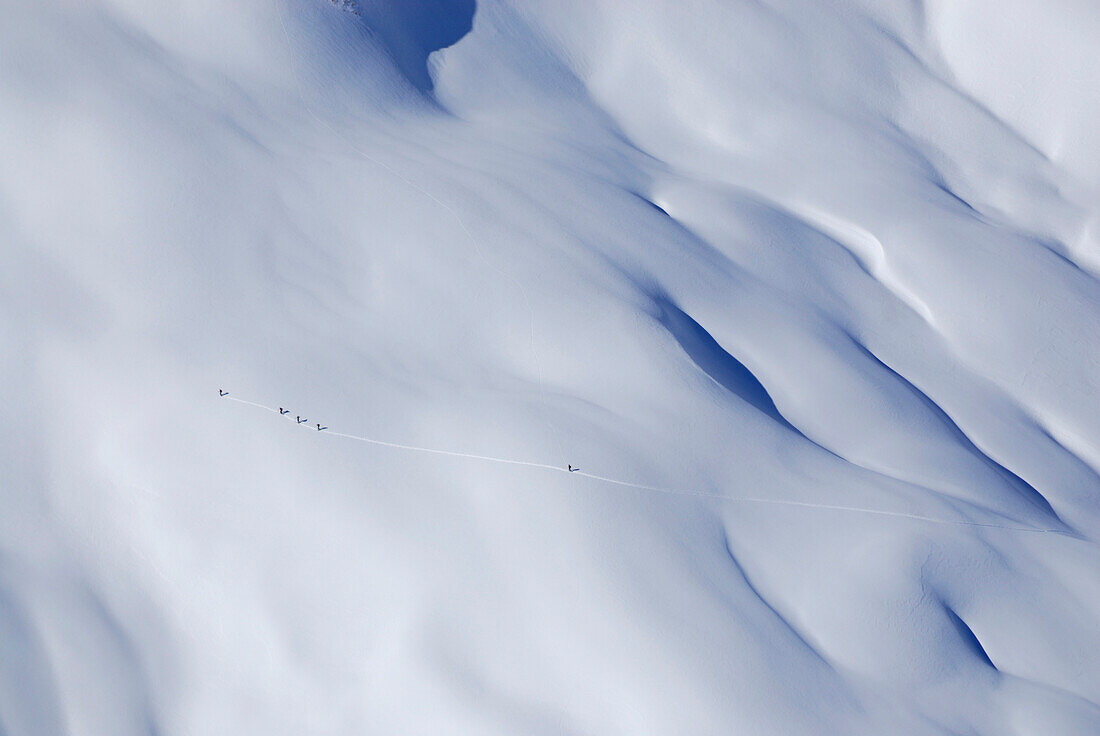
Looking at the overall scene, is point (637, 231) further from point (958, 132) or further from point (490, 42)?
point (958, 132)

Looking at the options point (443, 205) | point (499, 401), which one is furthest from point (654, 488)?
point (443, 205)

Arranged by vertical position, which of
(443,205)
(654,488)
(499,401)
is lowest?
(654,488)

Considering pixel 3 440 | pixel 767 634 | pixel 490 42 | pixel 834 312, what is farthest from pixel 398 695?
pixel 490 42

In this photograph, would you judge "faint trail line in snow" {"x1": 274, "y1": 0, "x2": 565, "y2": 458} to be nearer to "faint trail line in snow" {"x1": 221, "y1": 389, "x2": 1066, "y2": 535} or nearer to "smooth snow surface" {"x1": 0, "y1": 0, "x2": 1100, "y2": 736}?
"smooth snow surface" {"x1": 0, "y1": 0, "x2": 1100, "y2": 736}

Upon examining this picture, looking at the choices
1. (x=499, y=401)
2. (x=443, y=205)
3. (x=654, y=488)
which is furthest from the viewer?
(x=443, y=205)

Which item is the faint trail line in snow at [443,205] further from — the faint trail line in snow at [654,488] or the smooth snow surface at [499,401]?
the faint trail line in snow at [654,488]

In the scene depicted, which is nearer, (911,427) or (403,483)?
(403,483)

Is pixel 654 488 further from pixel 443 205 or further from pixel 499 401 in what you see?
pixel 443 205
